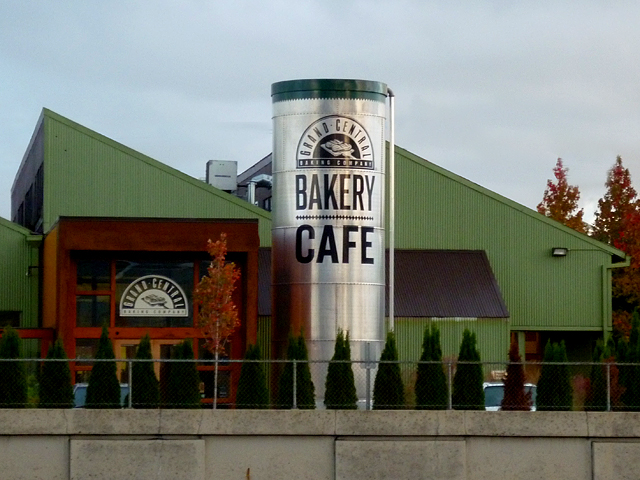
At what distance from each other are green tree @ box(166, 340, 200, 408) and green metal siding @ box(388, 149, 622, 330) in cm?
2381

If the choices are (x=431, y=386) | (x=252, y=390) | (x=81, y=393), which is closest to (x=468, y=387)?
(x=431, y=386)

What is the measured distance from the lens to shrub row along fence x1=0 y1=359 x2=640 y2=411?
22.4 meters

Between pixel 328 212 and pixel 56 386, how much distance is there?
26.7 feet

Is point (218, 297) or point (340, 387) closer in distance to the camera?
point (340, 387)

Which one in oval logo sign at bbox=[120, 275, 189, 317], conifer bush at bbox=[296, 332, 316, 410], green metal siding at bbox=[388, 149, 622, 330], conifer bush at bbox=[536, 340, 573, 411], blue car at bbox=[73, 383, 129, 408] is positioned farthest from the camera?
green metal siding at bbox=[388, 149, 622, 330]

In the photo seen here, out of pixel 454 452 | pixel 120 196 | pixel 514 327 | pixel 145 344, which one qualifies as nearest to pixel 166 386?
pixel 145 344

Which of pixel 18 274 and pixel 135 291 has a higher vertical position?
pixel 18 274

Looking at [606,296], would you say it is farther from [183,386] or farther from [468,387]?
[183,386]

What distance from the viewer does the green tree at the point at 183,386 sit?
22500 mm

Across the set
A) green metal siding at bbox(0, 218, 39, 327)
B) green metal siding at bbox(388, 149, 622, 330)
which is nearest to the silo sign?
green metal siding at bbox(0, 218, 39, 327)

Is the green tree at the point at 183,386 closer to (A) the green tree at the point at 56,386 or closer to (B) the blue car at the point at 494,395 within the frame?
(A) the green tree at the point at 56,386

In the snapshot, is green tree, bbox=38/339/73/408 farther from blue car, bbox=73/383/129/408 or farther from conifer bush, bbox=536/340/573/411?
conifer bush, bbox=536/340/573/411

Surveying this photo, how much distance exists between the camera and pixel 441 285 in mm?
43781

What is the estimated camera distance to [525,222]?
46.0 meters
